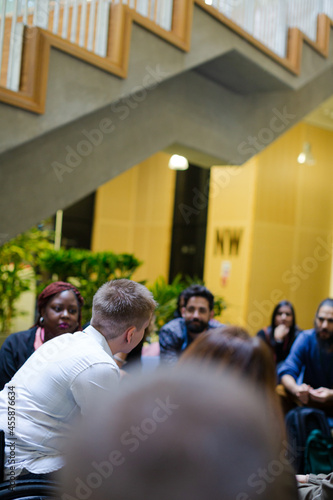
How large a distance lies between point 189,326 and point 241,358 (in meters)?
2.73

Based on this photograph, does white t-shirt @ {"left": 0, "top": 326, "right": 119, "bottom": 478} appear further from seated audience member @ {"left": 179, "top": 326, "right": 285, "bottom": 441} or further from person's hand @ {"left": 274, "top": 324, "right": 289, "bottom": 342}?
person's hand @ {"left": 274, "top": 324, "right": 289, "bottom": 342}

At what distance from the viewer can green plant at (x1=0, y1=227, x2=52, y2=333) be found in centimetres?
553

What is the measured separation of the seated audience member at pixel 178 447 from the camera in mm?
734

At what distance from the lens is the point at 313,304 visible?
8.62 metres

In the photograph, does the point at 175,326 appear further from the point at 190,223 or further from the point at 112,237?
the point at 112,237

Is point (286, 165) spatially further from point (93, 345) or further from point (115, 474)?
point (115, 474)

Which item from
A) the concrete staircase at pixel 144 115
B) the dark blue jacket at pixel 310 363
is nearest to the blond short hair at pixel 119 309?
the concrete staircase at pixel 144 115

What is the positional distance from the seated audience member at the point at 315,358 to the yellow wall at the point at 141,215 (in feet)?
21.9

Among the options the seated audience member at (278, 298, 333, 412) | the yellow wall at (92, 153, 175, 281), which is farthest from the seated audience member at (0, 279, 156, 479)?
the yellow wall at (92, 153, 175, 281)

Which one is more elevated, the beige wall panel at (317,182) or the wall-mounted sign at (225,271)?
the beige wall panel at (317,182)

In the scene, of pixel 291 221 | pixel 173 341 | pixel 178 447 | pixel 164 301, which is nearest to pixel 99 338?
pixel 178 447

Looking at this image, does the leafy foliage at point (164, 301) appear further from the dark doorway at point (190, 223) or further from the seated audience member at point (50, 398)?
the dark doorway at point (190, 223)

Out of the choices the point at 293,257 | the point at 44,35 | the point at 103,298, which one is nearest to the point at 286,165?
the point at 293,257

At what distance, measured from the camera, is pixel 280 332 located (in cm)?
446
